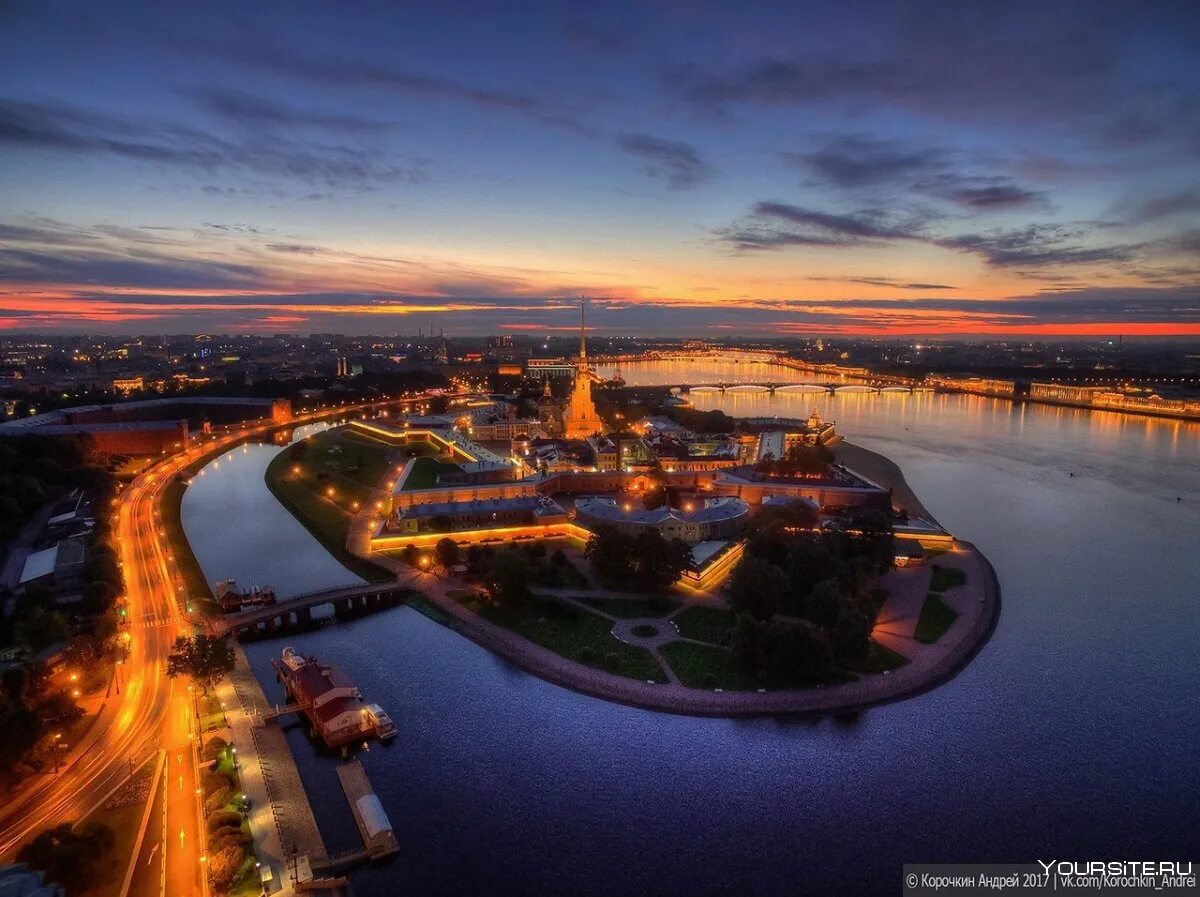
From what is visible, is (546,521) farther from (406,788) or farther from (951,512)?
(951,512)

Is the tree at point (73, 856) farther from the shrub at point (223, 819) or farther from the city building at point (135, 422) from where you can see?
the city building at point (135, 422)

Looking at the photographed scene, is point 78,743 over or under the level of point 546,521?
under

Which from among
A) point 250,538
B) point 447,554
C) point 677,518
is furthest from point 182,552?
point 677,518

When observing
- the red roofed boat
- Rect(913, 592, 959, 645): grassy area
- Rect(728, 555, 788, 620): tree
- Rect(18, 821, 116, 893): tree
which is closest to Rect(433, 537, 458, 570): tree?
the red roofed boat

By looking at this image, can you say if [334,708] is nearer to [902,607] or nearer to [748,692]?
[748,692]

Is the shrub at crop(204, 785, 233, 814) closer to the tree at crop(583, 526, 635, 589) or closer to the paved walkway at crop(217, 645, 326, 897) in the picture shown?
the paved walkway at crop(217, 645, 326, 897)

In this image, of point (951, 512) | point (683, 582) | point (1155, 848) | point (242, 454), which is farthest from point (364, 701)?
point (242, 454)
